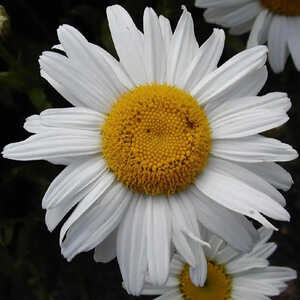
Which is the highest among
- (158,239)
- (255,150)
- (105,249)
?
(255,150)

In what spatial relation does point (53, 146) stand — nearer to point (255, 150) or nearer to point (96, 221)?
point (96, 221)

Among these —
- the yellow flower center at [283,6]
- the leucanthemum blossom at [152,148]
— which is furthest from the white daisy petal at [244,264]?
the yellow flower center at [283,6]

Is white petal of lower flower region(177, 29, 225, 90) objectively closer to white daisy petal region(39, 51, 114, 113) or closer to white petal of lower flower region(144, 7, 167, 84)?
white petal of lower flower region(144, 7, 167, 84)

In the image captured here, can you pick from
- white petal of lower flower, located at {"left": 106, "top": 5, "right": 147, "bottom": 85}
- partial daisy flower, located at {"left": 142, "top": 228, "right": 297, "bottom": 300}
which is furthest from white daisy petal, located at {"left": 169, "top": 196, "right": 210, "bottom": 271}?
partial daisy flower, located at {"left": 142, "top": 228, "right": 297, "bottom": 300}

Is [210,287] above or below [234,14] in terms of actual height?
below

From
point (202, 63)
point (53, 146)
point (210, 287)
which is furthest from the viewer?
point (210, 287)

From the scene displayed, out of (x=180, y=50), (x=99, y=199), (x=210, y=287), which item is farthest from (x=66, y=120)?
(x=210, y=287)
